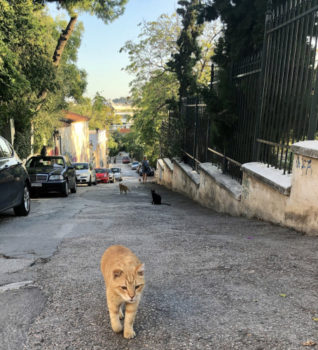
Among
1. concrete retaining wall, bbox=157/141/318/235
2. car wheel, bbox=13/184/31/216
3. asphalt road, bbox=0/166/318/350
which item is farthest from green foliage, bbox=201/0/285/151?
car wheel, bbox=13/184/31/216

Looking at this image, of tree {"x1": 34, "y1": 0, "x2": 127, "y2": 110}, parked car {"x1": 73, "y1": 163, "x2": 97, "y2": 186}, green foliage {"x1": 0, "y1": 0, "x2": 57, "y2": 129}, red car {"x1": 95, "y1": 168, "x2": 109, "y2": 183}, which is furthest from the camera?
red car {"x1": 95, "y1": 168, "x2": 109, "y2": 183}

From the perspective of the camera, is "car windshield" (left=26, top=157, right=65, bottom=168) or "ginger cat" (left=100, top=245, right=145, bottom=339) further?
"car windshield" (left=26, top=157, right=65, bottom=168)

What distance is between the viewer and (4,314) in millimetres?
2623

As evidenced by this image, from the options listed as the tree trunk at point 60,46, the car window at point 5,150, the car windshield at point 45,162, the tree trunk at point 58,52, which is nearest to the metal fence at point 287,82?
the car window at point 5,150

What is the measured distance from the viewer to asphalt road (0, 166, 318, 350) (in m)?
2.27

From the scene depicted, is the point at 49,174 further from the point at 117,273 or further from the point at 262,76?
the point at 117,273

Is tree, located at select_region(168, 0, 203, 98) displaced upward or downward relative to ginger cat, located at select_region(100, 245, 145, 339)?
upward

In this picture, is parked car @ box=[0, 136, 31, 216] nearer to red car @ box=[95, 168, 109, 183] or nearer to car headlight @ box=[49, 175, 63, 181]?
car headlight @ box=[49, 175, 63, 181]

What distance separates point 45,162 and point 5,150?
258 inches

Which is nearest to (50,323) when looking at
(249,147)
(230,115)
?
(249,147)

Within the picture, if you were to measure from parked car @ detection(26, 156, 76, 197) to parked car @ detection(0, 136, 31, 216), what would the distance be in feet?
14.9

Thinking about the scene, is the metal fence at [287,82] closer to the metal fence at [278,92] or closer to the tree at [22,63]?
the metal fence at [278,92]

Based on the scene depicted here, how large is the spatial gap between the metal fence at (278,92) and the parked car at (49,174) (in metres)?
6.88

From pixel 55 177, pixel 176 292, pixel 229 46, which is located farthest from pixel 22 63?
pixel 176 292
